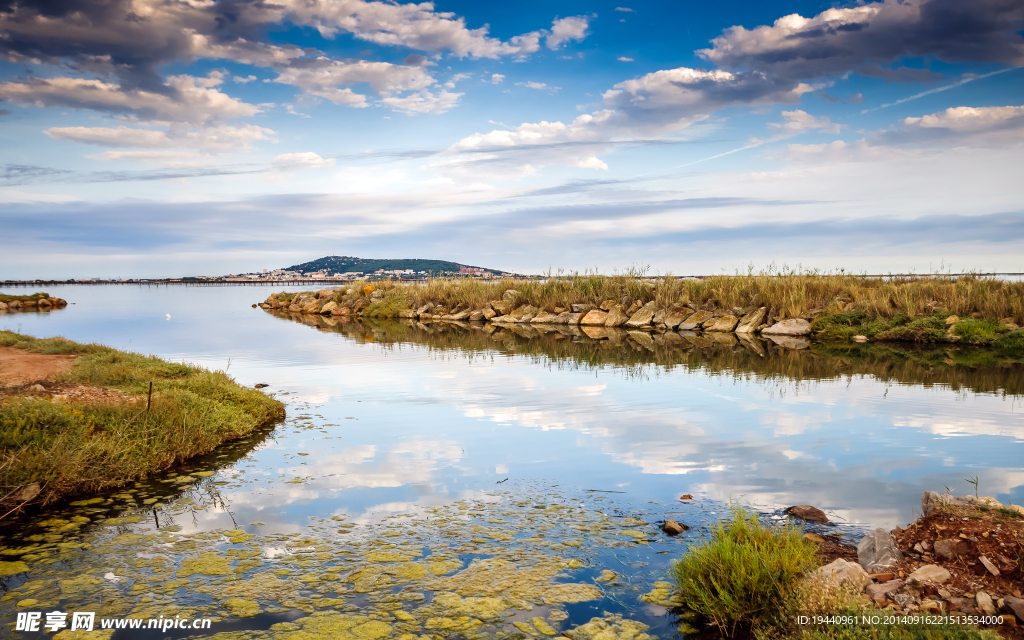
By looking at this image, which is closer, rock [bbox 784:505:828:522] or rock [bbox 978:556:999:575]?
rock [bbox 978:556:999:575]

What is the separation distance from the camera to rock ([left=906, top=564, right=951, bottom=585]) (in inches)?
192

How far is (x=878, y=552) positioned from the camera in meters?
5.52

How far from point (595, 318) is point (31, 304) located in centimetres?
5467

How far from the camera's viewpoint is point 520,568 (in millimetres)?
6102

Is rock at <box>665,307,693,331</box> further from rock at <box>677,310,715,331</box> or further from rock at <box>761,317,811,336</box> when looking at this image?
rock at <box>761,317,811,336</box>

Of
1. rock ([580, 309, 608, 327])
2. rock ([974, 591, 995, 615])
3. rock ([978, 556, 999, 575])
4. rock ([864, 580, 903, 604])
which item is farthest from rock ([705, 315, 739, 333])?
rock ([974, 591, 995, 615])

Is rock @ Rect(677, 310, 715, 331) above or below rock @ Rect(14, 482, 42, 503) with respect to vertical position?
above

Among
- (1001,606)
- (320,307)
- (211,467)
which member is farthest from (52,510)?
(320,307)

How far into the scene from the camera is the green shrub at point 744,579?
4977 mm

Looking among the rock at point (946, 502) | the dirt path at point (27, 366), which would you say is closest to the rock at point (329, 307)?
the dirt path at point (27, 366)

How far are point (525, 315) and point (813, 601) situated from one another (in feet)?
106

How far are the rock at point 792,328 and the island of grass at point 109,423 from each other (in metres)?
22.2

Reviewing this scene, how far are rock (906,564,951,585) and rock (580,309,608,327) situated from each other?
96.3 ft

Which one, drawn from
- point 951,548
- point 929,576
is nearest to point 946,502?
point 951,548
